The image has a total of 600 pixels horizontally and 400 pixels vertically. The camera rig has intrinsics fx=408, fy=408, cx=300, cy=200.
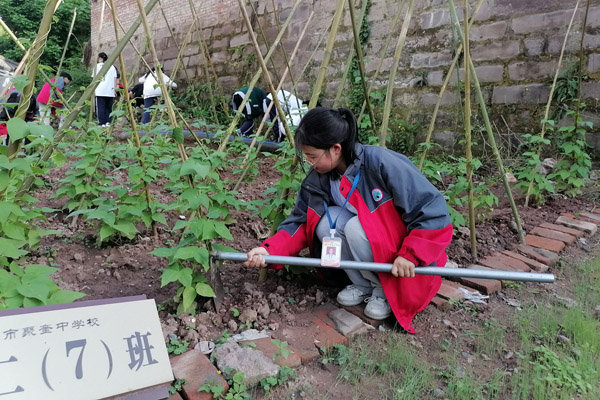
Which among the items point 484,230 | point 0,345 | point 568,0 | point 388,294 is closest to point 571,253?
point 484,230

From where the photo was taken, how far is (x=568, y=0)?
4.01 meters

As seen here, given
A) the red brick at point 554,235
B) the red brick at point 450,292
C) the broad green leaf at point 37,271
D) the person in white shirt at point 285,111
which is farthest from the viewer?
the person in white shirt at point 285,111

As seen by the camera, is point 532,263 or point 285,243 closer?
point 285,243

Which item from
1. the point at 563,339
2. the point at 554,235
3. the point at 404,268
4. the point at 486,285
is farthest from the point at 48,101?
the point at 554,235

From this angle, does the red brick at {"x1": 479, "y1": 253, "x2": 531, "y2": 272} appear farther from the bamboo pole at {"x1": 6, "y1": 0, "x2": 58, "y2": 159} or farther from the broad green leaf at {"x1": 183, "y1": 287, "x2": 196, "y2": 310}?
the bamboo pole at {"x1": 6, "y1": 0, "x2": 58, "y2": 159}

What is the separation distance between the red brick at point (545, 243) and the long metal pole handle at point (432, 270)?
131 centimetres

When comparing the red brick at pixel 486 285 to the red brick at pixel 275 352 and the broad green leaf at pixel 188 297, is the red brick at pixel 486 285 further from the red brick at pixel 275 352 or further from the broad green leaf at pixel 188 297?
the broad green leaf at pixel 188 297

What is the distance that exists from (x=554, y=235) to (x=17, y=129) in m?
3.26

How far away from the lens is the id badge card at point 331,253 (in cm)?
176

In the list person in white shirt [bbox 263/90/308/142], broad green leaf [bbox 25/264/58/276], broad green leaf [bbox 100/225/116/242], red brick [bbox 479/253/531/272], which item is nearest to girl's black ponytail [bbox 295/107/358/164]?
broad green leaf [bbox 25/264/58/276]

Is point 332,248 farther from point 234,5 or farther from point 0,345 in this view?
point 234,5

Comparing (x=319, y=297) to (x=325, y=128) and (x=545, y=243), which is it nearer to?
(x=325, y=128)

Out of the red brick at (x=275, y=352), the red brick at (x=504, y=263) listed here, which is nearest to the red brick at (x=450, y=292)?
the red brick at (x=504, y=263)

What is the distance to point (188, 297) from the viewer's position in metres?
1.75
